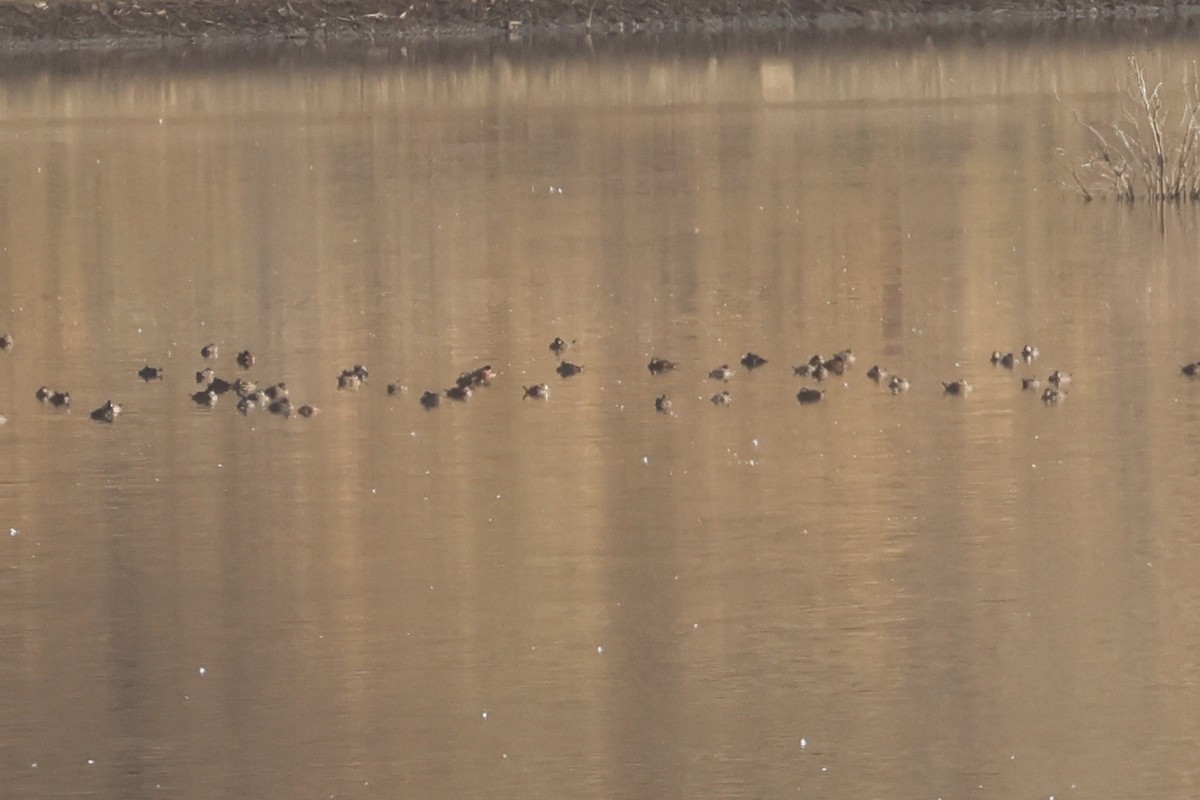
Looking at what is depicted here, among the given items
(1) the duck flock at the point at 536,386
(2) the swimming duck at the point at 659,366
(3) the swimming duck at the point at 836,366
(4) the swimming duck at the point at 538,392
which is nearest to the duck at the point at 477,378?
(1) the duck flock at the point at 536,386

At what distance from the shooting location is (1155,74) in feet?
110

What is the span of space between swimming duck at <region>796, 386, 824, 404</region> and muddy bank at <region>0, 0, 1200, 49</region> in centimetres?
3605

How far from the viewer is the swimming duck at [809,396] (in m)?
13.3

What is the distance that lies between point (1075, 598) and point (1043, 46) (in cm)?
3336

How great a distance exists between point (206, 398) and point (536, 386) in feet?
5.52

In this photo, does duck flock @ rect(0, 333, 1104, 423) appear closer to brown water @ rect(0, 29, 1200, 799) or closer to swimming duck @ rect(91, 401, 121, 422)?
swimming duck @ rect(91, 401, 121, 422)

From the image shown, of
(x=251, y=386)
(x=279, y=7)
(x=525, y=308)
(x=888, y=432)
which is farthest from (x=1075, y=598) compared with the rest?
(x=279, y=7)

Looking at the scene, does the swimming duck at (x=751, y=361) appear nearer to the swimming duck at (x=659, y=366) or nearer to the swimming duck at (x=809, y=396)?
the swimming duck at (x=659, y=366)

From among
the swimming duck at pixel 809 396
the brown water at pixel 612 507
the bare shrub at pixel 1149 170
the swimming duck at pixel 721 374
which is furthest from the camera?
the bare shrub at pixel 1149 170

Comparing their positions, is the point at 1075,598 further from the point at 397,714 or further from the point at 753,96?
the point at 753,96

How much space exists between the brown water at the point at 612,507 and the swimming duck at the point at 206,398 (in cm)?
19

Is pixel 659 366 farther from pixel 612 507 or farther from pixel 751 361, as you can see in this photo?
pixel 612 507

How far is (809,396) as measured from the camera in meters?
13.3

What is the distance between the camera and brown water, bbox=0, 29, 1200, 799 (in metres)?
7.90
